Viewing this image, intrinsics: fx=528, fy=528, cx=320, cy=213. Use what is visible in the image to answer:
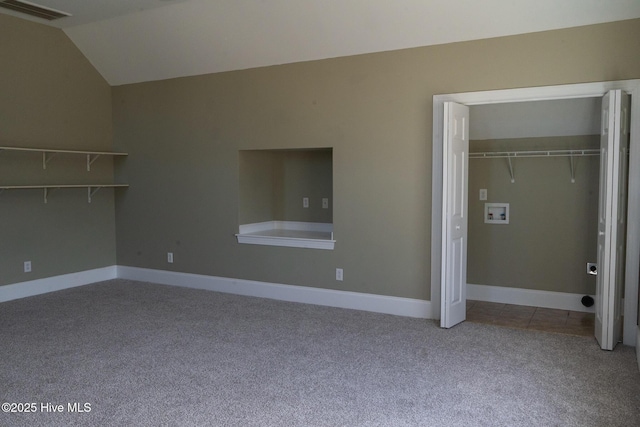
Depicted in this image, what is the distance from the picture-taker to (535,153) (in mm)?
4996

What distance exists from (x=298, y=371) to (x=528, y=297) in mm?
2802

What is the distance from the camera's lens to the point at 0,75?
517cm

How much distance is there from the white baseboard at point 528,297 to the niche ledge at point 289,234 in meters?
1.61

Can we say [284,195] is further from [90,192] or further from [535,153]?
[535,153]

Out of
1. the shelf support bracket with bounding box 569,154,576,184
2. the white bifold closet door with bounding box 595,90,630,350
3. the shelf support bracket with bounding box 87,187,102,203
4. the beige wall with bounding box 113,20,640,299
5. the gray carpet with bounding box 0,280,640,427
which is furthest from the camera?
the shelf support bracket with bounding box 87,187,102,203

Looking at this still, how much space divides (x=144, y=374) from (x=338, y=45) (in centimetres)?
314

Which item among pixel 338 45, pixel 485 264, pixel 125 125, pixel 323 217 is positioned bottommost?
pixel 485 264

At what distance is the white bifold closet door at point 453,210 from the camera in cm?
420

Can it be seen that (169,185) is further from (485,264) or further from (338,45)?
(485,264)

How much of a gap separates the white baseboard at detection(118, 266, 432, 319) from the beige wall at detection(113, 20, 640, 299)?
0.23 feet

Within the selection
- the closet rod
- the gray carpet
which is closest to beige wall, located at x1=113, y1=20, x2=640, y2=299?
the gray carpet

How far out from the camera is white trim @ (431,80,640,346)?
3752 mm

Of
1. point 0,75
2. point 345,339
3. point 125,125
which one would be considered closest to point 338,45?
point 345,339

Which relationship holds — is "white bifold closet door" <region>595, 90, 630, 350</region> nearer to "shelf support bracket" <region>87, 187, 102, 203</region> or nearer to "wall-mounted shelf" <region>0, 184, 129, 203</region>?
"wall-mounted shelf" <region>0, 184, 129, 203</region>
